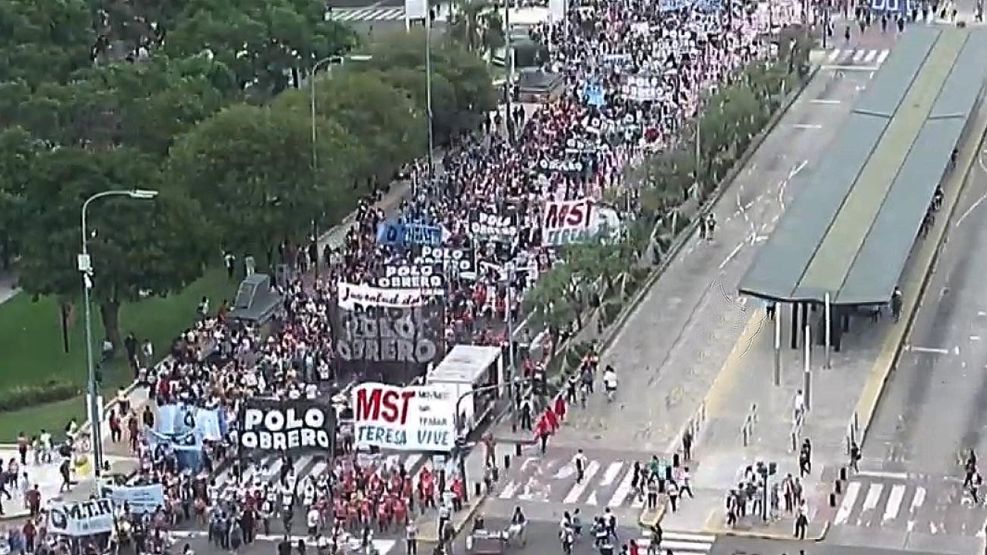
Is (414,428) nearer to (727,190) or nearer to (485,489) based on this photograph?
(485,489)

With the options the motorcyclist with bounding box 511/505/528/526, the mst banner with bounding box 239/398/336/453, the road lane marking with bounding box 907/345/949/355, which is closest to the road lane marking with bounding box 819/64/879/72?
the road lane marking with bounding box 907/345/949/355

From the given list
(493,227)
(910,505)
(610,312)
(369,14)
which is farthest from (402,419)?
(369,14)

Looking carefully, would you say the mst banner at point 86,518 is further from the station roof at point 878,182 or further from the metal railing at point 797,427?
the station roof at point 878,182

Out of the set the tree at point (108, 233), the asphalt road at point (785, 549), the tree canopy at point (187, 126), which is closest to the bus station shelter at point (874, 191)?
the asphalt road at point (785, 549)

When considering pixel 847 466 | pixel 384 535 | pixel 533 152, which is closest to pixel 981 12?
pixel 533 152

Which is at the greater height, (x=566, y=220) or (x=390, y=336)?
(x=566, y=220)

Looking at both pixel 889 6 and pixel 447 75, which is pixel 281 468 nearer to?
pixel 447 75
